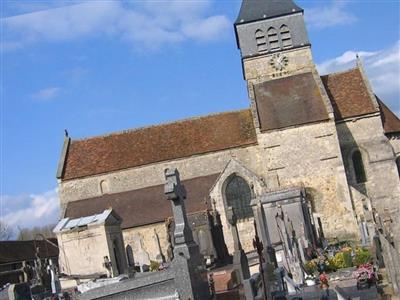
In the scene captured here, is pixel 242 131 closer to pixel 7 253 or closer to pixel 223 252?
pixel 223 252

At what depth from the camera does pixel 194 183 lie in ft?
104

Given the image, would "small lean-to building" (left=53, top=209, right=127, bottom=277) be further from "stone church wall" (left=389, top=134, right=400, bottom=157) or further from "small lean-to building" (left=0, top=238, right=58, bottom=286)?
"stone church wall" (left=389, top=134, right=400, bottom=157)

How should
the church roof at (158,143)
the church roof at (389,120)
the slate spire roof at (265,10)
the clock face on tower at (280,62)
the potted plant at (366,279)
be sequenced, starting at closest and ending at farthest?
the potted plant at (366,279)
the church roof at (389,120)
the church roof at (158,143)
the clock face on tower at (280,62)
the slate spire roof at (265,10)

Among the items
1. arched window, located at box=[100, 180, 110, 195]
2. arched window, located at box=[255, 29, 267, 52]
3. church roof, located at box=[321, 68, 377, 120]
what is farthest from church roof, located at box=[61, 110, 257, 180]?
church roof, located at box=[321, 68, 377, 120]

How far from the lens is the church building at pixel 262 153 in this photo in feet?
96.1

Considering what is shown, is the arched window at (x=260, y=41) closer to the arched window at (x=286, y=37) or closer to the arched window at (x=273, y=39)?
the arched window at (x=273, y=39)

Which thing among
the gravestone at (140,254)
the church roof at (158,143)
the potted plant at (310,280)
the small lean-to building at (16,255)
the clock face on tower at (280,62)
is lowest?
the potted plant at (310,280)

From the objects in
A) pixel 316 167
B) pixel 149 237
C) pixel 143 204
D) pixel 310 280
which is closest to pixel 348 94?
pixel 316 167

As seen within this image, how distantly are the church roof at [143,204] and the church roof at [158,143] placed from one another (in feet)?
5.29

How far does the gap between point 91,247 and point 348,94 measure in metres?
18.9

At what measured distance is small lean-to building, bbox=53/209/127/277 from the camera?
770 inches

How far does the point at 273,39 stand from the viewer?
33781 mm

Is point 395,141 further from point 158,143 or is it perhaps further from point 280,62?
point 158,143

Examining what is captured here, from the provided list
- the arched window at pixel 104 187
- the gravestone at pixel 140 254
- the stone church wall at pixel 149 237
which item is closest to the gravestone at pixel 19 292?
the gravestone at pixel 140 254
